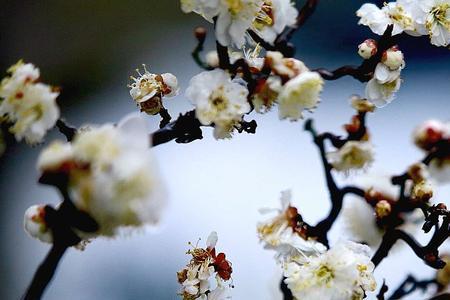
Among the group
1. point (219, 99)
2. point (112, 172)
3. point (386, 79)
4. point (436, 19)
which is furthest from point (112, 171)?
point (436, 19)

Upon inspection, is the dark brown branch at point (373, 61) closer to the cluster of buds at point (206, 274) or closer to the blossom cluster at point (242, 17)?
the blossom cluster at point (242, 17)

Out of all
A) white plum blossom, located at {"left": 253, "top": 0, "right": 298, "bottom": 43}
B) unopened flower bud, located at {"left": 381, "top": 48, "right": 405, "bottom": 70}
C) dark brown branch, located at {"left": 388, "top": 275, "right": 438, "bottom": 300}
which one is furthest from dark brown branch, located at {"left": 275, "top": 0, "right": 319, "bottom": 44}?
dark brown branch, located at {"left": 388, "top": 275, "right": 438, "bottom": 300}

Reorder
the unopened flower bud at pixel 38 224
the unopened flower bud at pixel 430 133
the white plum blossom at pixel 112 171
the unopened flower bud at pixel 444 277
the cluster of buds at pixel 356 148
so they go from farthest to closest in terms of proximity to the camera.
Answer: the unopened flower bud at pixel 444 277 → the cluster of buds at pixel 356 148 → the unopened flower bud at pixel 430 133 → the unopened flower bud at pixel 38 224 → the white plum blossom at pixel 112 171

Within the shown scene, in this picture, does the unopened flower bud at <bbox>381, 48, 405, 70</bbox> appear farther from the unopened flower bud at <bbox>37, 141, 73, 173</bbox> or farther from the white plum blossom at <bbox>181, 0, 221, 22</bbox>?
the unopened flower bud at <bbox>37, 141, 73, 173</bbox>

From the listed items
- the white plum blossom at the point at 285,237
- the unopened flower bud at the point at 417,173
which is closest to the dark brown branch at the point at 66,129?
the white plum blossom at the point at 285,237

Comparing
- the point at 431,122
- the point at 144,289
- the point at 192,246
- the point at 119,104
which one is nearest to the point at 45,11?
the point at 119,104

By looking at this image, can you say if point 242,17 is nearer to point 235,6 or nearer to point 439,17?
point 235,6

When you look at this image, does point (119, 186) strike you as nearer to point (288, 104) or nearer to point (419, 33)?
point (288, 104)
